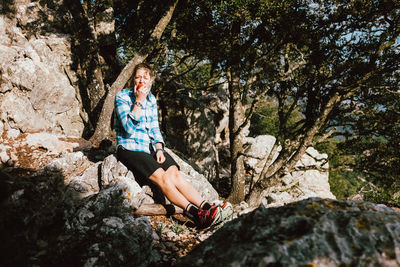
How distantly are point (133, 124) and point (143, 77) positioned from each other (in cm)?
109

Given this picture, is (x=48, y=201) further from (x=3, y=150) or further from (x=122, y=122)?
(x=3, y=150)

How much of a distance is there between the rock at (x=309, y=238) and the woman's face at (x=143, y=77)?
11.4 feet

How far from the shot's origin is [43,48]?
299 inches

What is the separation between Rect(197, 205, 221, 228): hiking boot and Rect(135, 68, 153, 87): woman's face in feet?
9.37

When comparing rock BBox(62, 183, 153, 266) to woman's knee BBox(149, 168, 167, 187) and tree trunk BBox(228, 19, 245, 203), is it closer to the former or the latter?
woman's knee BBox(149, 168, 167, 187)

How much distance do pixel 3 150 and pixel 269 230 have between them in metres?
7.07

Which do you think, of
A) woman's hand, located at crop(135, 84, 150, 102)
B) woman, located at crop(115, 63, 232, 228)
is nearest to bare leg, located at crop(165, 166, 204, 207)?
woman, located at crop(115, 63, 232, 228)

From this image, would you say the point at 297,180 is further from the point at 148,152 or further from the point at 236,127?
the point at 148,152

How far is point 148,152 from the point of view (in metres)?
4.28

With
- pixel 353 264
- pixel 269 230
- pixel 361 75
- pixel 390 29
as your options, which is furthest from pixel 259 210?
pixel 390 29

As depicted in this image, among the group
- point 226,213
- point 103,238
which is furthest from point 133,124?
point 226,213

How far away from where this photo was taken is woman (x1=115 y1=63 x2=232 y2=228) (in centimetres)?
368

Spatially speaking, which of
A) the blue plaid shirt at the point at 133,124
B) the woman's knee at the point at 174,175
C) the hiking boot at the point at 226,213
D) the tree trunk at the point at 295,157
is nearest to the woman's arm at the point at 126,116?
the blue plaid shirt at the point at 133,124

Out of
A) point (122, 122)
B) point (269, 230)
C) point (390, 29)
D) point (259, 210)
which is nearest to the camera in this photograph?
point (269, 230)
